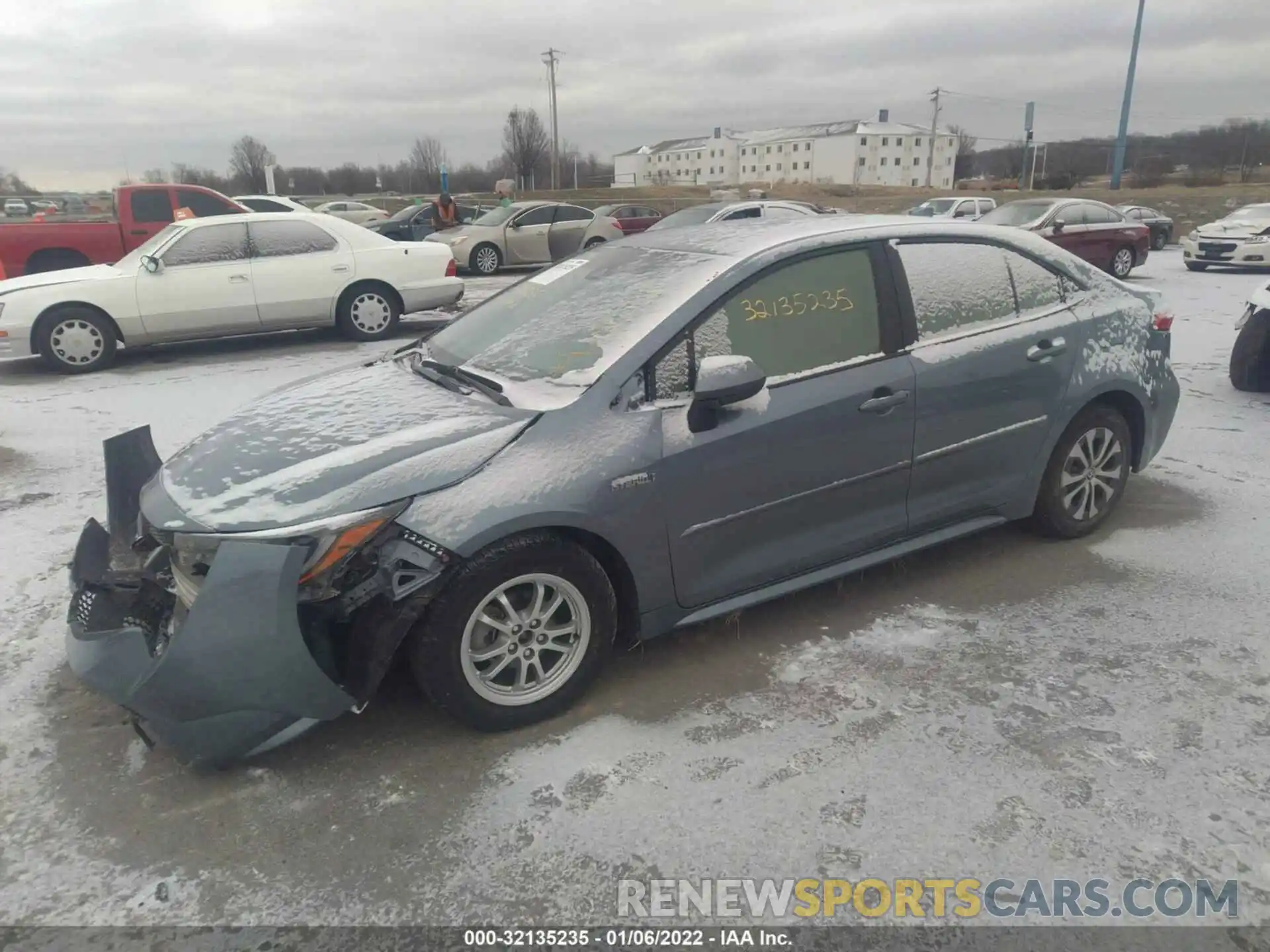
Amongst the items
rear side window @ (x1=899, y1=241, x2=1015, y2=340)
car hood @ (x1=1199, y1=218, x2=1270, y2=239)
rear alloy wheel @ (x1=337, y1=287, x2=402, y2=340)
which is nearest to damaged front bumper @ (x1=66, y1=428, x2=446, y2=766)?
rear side window @ (x1=899, y1=241, x2=1015, y2=340)

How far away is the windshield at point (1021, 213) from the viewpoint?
50.6ft

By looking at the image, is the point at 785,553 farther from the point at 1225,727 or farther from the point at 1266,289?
the point at 1266,289

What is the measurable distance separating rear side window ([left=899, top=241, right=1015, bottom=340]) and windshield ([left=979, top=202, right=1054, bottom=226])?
12.6 m

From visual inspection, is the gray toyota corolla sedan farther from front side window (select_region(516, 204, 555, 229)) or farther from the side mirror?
front side window (select_region(516, 204, 555, 229))

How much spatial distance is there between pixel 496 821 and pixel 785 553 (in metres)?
1.44

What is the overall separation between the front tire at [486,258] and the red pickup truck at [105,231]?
14.8 ft

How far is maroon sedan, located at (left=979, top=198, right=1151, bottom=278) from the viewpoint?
50.4 ft

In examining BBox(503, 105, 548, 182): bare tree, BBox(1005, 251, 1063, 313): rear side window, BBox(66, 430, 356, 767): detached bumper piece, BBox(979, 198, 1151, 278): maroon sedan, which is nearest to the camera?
BBox(66, 430, 356, 767): detached bumper piece

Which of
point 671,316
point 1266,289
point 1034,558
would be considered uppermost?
point 671,316

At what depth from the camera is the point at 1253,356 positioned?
22.5 feet

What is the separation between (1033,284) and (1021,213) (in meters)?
13.5

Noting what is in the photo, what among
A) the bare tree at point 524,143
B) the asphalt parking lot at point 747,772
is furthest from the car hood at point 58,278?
the bare tree at point 524,143

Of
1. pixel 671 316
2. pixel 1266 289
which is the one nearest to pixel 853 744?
pixel 671 316

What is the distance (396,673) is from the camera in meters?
3.18
